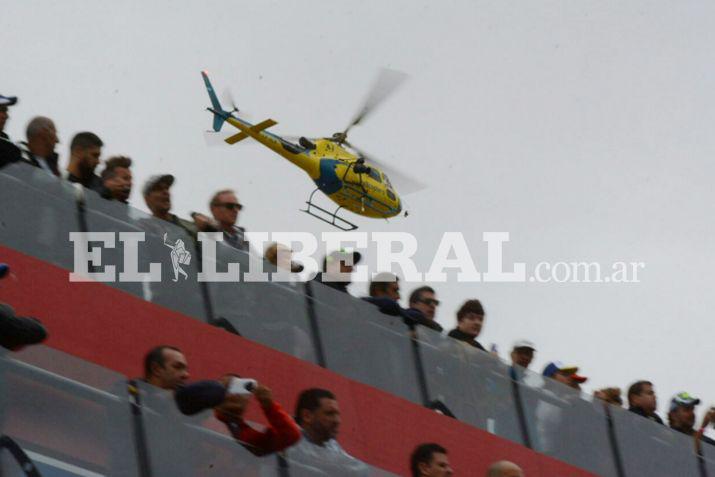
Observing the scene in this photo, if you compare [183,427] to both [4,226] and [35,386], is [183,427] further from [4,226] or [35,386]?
[4,226]

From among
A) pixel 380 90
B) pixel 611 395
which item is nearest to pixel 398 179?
pixel 380 90

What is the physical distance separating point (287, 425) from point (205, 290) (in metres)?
3.83

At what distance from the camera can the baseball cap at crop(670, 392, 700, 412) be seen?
16.2 metres

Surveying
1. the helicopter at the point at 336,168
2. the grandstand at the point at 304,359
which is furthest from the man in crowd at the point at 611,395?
the helicopter at the point at 336,168

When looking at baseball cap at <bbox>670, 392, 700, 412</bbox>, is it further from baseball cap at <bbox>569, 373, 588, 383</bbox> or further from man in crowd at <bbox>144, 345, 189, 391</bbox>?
man in crowd at <bbox>144, 345, 189, 391</bbox>

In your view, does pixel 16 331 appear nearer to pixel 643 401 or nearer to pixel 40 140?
pixel 40 140

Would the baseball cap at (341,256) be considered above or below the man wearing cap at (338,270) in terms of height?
above

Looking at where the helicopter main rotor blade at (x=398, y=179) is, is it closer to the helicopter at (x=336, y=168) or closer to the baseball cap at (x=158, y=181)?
the helicopter at (x=336, y=168)

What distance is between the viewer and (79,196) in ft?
40.0

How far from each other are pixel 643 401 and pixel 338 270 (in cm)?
386

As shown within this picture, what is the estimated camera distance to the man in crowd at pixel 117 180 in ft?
40.8

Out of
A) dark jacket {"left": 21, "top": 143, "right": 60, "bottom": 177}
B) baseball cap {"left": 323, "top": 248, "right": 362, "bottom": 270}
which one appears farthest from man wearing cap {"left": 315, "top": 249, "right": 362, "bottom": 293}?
dark jacket {"left": 21, "top": 143, "right": 60, "bottom": 177}

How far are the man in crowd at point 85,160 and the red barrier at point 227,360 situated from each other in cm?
83

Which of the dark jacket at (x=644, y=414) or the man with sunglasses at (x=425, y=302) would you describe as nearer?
the man with sunglasses at (x=425, y=302)
